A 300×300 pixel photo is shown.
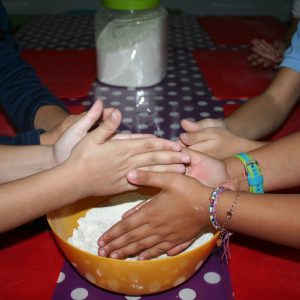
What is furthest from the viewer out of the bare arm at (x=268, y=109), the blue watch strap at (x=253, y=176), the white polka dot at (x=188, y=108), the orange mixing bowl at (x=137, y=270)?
the white polka dot at (x=188, y=108)

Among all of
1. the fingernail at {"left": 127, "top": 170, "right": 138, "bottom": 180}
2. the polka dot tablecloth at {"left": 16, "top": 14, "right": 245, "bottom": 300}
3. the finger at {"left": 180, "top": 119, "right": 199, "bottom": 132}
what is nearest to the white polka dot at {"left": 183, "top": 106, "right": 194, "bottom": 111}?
the polka dot tablecloth at {"left": 16, "top": 14, "right": 245, "bottom": 300}

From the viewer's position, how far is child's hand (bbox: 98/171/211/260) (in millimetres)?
586

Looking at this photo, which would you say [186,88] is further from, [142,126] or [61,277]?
[61,277]

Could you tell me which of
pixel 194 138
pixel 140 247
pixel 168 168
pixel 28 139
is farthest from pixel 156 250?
pixel 28 139

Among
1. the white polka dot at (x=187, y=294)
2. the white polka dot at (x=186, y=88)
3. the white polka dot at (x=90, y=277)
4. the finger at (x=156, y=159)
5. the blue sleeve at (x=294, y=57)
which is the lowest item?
the white polka dot at (x=187, y=294)

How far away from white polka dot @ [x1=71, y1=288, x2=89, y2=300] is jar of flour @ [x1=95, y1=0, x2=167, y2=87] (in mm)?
657

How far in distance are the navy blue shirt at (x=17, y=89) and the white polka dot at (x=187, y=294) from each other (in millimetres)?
511

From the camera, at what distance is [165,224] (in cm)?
59

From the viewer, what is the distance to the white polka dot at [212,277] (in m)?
0.57

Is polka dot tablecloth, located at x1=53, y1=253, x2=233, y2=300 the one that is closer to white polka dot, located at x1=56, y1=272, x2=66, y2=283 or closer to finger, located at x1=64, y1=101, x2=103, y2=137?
white polka dot, located at x1=56, y1=272, x2=66, y2=283

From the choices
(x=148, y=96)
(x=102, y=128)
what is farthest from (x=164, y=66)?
(x=102, y=128)

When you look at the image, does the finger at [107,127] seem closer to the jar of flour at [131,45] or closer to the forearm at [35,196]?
the forearm at [35,196]

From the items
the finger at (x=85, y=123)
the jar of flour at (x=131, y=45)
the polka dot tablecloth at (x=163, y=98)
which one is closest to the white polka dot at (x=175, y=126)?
the polka dot tablecloth at (x=163, y=98)

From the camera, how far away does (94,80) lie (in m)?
1.16
